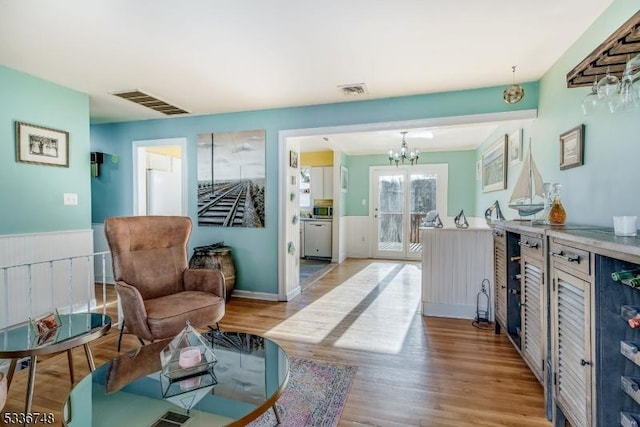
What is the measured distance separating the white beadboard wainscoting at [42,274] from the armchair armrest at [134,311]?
773mm

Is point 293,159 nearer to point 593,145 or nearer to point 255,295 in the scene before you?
point 255,295

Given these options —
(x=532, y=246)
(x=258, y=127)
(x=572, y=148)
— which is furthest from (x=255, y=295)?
(x=572, y=148)

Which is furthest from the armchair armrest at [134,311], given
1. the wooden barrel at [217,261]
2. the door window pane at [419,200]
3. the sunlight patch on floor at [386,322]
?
the door window pane at [419,200]

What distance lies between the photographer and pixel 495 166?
15.0 ft

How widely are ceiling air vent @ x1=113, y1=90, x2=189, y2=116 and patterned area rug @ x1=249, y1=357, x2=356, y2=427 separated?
3.20m

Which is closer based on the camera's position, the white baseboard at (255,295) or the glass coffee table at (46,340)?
the glass coffee table at (46,340)

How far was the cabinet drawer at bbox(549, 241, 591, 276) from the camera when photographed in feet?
4.26

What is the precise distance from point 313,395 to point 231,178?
298 centimetres

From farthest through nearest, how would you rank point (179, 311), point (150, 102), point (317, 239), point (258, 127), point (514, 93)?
1. point (317, 239)
2. point (258, 127)
3. point (150, 102)
4. point (514, 93)
5. point (179, 311)

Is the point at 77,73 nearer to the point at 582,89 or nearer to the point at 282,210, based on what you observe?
the point at 282,210

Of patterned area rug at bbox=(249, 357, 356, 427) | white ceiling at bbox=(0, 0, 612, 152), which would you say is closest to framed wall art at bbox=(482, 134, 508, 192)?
white ceiling at bbox=(0, 0, 612, 152)

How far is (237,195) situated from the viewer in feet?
13.8

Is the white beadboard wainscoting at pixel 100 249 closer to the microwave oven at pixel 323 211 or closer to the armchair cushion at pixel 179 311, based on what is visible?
the armchair cushion at pixel 179 311

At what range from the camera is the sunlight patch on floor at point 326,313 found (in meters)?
2.93
